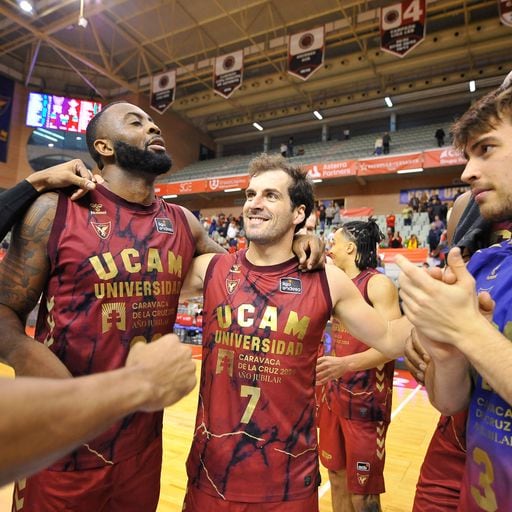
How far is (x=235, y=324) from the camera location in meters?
2.00

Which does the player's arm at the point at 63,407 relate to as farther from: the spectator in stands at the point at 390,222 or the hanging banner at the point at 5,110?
the hanging banner at the point at 5,110

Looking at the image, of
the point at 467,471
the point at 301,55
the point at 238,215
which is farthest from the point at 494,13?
the point at 467,471

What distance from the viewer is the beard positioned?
2.15 m

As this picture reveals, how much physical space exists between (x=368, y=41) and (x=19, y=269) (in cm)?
1891

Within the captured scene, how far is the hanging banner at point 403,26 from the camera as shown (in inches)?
414

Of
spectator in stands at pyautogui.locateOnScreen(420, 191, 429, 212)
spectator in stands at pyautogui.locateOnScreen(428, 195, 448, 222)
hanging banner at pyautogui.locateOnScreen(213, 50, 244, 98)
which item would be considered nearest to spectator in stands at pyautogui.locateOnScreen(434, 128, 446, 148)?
spectator in stands at pyautogui.locateOnScreen(420, 191, 429, 212)

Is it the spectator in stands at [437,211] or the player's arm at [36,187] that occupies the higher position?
the spectator in stands at [437,211]

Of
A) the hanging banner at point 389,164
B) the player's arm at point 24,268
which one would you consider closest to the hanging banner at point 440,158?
the hanging banner at point 389,164

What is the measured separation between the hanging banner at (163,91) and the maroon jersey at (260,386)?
49.8ft

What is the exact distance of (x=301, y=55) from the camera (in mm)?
12250

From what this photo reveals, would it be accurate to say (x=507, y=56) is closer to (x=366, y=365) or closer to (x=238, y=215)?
(x=238, y=215)

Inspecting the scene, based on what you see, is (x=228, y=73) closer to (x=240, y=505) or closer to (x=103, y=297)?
(x=103, y=297)

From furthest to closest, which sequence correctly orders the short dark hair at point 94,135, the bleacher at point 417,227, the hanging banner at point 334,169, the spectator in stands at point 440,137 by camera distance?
the hanging banner at point 334,169 → the spectator in stands at point 440,137 → the bleacher at point 417,227 → the short dark hair at point 94,135

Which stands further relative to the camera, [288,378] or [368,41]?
[368,41]
